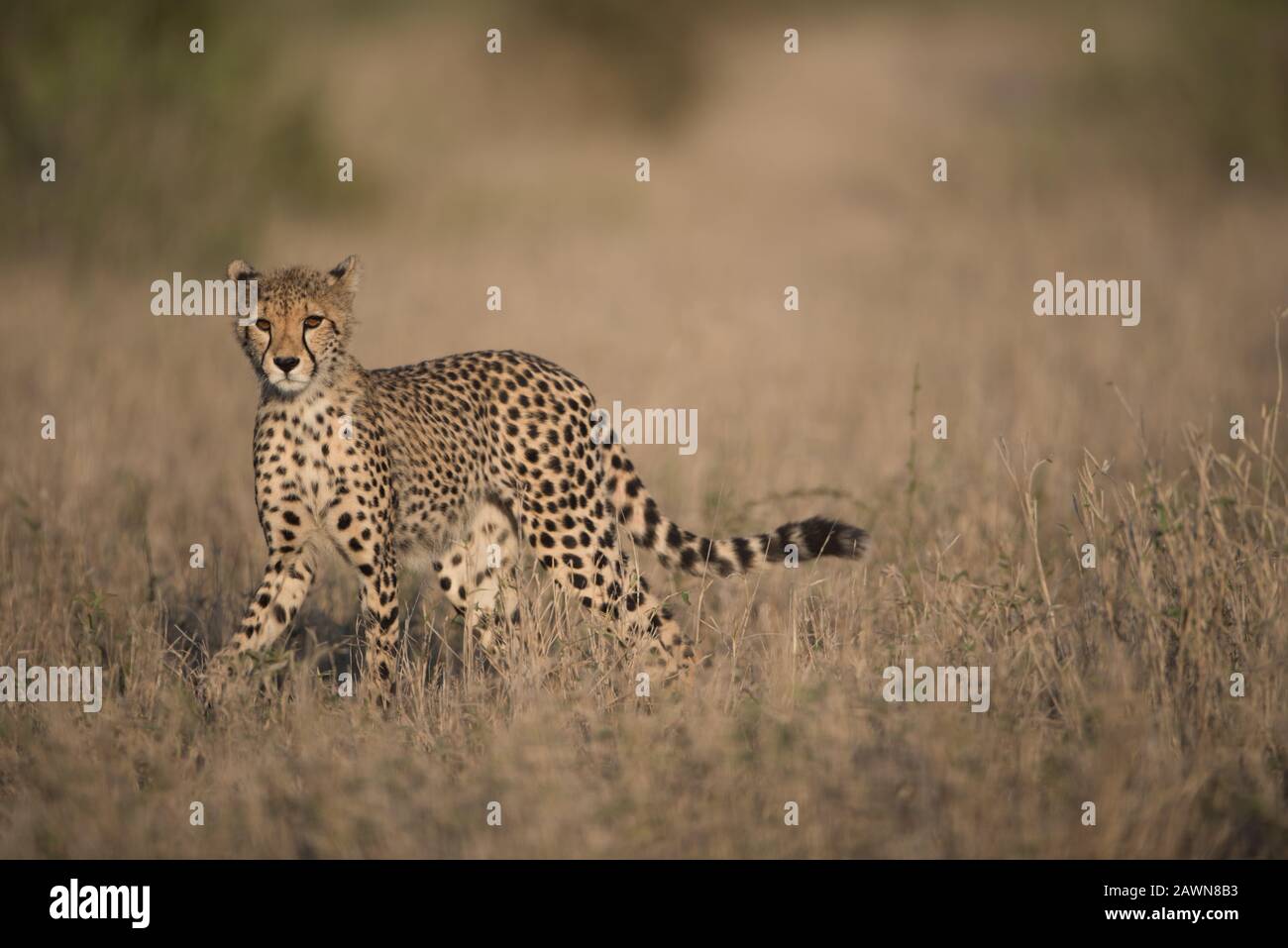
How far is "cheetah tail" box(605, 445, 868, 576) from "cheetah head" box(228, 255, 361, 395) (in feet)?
3.61

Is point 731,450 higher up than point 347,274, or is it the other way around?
point 347,274

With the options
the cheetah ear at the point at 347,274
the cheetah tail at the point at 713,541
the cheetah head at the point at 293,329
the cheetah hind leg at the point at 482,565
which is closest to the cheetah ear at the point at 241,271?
→ the cheetah head at the point at 293,329

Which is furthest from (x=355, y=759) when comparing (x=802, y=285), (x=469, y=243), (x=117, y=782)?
(x=469, y=243)

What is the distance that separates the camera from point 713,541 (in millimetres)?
4629

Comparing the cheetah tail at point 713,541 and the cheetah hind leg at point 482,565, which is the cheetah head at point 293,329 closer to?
the cheetah hind leg at point 482,565

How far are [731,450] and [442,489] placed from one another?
119 inches

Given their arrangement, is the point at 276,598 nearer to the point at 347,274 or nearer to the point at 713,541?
the point at 347,274

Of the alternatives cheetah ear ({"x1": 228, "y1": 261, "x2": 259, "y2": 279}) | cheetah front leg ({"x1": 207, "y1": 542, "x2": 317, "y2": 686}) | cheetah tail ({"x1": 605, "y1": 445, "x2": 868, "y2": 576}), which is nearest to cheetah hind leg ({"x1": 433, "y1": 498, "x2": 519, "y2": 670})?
cheetah tail ({"x1": 605, "y1": 445, "x2": 868, "y2": 576})

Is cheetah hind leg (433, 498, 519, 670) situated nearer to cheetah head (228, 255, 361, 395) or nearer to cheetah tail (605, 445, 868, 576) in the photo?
cheetah tail (605, 445, 868, 576)

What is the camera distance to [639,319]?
10734mm

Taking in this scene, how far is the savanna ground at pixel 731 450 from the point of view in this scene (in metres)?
3.29

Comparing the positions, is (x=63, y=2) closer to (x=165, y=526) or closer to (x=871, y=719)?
(x=165, y=526)

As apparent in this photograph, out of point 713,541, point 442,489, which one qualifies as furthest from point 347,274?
point 713,541
